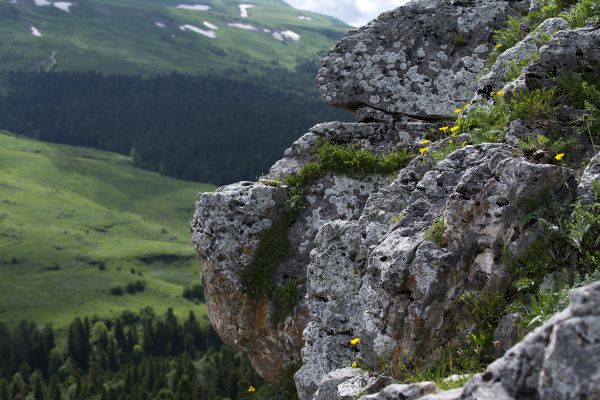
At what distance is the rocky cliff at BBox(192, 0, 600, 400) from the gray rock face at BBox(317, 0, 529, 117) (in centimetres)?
6

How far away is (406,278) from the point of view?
45.0ft

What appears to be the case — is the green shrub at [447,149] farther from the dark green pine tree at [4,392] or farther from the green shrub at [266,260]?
the dark green pine tree at [4,392]

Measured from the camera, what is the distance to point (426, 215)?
48.3 ft

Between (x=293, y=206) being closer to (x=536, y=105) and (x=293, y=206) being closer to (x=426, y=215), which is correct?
(x=426, y=215)

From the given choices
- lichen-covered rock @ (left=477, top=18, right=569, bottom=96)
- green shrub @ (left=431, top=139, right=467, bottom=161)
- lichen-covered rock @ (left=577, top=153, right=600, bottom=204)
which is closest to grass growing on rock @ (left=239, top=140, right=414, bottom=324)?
lichen-covered rock @ (left=477, top=18, right=569, bottom=96)

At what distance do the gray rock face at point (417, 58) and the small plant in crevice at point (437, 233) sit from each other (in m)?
11.3

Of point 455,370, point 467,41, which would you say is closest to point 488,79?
point 467,41

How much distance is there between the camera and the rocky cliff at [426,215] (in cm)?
1215

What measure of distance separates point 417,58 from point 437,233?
13.4 metres

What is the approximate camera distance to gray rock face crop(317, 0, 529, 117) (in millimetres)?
24953

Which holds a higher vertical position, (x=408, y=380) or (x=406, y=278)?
(x=406, y=278)

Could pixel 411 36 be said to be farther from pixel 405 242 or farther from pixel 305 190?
pixel 405 242

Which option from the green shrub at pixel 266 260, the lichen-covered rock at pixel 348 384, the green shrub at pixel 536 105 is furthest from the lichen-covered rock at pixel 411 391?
the green shrub at pixel 266 260

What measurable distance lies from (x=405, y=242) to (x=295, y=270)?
27.5 ft
